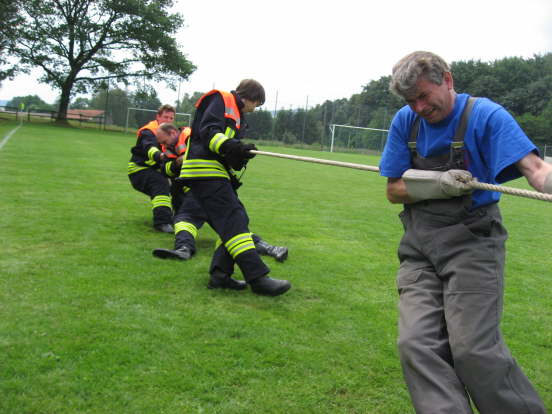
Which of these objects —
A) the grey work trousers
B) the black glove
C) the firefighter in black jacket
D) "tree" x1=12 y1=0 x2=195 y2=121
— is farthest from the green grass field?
"tree" x1=12 y1=0 x2=195 y2=121

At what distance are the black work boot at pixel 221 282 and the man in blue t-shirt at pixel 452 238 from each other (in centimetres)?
222

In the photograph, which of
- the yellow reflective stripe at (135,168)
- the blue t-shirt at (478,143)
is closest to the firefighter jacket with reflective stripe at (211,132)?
the blue t-shirt at (478,143)

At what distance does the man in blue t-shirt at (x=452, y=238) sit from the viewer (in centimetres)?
223

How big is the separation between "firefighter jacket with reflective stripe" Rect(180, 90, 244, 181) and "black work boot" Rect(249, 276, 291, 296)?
2.99 ft

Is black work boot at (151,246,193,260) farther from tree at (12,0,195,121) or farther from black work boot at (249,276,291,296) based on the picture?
tree at (12,0,195,121)

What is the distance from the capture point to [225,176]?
4672mm

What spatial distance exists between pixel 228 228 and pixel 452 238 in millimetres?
2378

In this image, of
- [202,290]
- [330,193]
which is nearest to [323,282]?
[202,290]

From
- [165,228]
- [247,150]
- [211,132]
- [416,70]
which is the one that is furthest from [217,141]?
[165,228]

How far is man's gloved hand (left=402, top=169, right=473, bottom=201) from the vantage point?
241 cm

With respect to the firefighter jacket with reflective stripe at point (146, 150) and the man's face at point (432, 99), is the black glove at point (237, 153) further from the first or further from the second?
the firefighter jacket with reflective stripe at point (146, 150)

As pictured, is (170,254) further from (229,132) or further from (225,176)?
(229,132)

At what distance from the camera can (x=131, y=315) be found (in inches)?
154

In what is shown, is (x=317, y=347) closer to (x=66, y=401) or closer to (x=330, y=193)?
(x=66, y=401)
